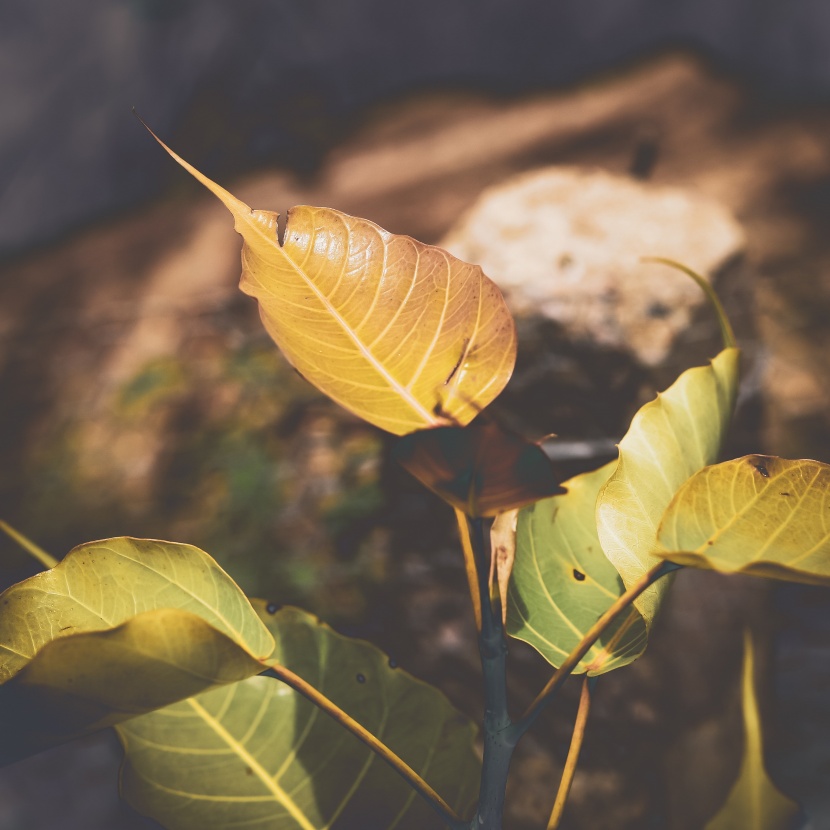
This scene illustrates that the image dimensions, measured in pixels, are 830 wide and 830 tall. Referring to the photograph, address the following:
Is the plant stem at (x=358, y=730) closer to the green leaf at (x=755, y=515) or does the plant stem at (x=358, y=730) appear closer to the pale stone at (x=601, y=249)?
the green leaf at (x=755, y=515)

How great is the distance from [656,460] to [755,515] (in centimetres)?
6

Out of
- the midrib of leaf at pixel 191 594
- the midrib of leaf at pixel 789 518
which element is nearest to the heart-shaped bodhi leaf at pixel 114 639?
the midrib of leaf at pixel 191 594

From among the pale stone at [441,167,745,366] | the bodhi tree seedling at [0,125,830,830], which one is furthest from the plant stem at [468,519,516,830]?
the pale stone at [441,167,745,366]

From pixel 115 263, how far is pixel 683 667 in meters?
1.51

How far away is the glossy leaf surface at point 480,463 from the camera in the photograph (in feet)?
0.78

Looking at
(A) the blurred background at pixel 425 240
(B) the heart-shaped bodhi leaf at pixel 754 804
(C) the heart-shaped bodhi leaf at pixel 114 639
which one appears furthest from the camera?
(A) the blurred background at pixel 425 240

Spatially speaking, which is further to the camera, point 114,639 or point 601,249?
point 601,249

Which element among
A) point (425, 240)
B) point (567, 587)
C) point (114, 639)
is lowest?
point (425, 240)

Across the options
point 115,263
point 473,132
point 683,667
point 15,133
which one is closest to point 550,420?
point 683,667

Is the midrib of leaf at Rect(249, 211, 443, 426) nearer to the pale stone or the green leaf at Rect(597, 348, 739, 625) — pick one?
the green leaf at Rect(597, 348, 739, 625)

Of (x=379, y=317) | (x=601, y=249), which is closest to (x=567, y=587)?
(x=379, y=317)

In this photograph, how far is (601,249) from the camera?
0.82 meters

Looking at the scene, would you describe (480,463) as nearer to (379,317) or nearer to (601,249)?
(379,317)

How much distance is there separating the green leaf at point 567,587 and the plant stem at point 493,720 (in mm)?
60
